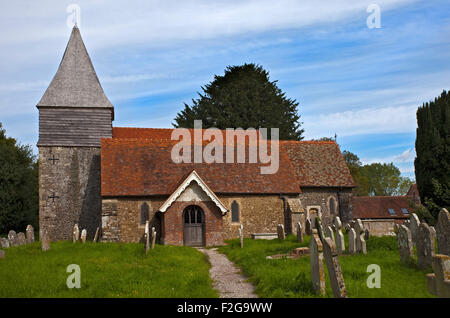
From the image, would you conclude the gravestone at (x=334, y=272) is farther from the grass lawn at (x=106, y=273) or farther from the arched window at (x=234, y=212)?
the arched window at (x=234, y=212)

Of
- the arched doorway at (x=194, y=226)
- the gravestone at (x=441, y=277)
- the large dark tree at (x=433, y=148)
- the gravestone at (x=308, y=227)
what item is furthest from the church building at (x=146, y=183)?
the gravestone at (x=441, y=277)

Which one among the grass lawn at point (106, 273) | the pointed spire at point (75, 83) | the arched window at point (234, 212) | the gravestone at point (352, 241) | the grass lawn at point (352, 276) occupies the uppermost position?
the pointed spire at point (75, 83)

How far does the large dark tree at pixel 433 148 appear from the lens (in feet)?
78.5

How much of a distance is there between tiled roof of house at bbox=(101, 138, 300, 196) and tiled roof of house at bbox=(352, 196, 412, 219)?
831 inches

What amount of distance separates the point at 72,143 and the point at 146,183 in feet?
22.6

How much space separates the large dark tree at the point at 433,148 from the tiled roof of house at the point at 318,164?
5.97 m

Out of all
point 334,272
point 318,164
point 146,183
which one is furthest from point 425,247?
point 318,164

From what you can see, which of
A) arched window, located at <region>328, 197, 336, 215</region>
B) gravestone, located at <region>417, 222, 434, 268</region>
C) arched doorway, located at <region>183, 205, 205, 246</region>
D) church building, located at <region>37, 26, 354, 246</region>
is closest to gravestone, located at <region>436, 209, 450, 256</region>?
gravestone, located at <region>417, 222, 434, 268</region>

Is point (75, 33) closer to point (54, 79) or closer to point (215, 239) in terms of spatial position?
point (54, 79)

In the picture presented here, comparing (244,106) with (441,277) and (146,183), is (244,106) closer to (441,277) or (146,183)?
(146,183)

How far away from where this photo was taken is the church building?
975 inches

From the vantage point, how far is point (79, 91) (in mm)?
30578
